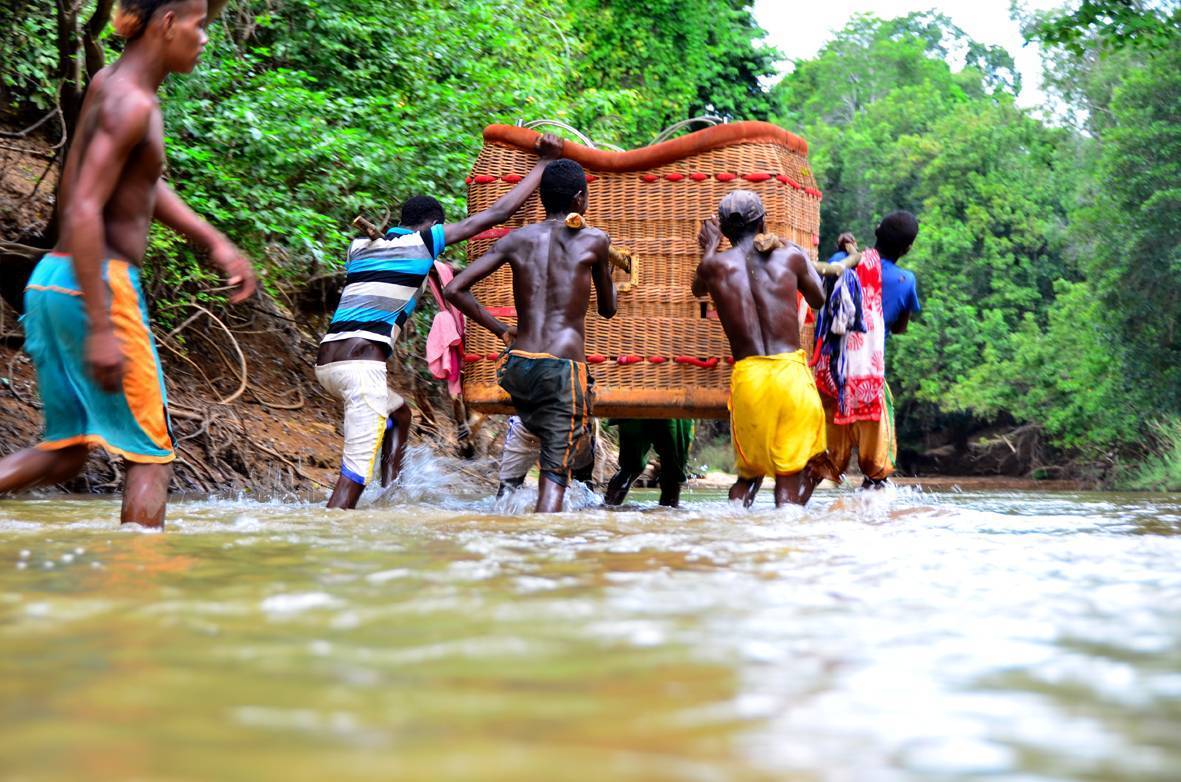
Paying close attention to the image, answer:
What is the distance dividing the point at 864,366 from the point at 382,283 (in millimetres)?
2645

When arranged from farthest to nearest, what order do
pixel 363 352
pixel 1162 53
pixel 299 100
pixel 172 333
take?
pixel 1162 53, pixel 172 333, pixel 299 100, pixel 363 352

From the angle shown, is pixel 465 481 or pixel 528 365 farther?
pixel 465 481

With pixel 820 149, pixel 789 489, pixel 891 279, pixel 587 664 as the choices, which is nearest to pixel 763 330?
pixel 789 489

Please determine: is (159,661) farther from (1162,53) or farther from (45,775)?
(1162,53)

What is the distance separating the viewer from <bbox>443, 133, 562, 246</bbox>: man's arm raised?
254 inches

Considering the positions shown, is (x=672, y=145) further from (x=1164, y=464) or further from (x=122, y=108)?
(x=1164, y=464)

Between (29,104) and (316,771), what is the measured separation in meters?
11.8

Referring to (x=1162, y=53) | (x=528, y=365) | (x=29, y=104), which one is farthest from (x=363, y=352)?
(x=1162, y=53)

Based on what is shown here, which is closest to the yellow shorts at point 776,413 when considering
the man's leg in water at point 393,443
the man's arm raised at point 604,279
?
the man's arm raised at point 604,279

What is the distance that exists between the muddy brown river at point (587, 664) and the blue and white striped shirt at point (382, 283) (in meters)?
3.14

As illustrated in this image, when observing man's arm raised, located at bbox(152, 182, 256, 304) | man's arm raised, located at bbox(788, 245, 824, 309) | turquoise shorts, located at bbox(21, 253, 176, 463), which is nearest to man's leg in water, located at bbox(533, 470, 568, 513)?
man's arm raised, located at bbox(788, 245, 824, 309)

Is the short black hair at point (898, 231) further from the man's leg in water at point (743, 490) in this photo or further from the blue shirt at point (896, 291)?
the man's leg in water at point (743, 490)

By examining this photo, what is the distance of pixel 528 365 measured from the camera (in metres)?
6.22

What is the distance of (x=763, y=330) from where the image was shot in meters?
6.34
